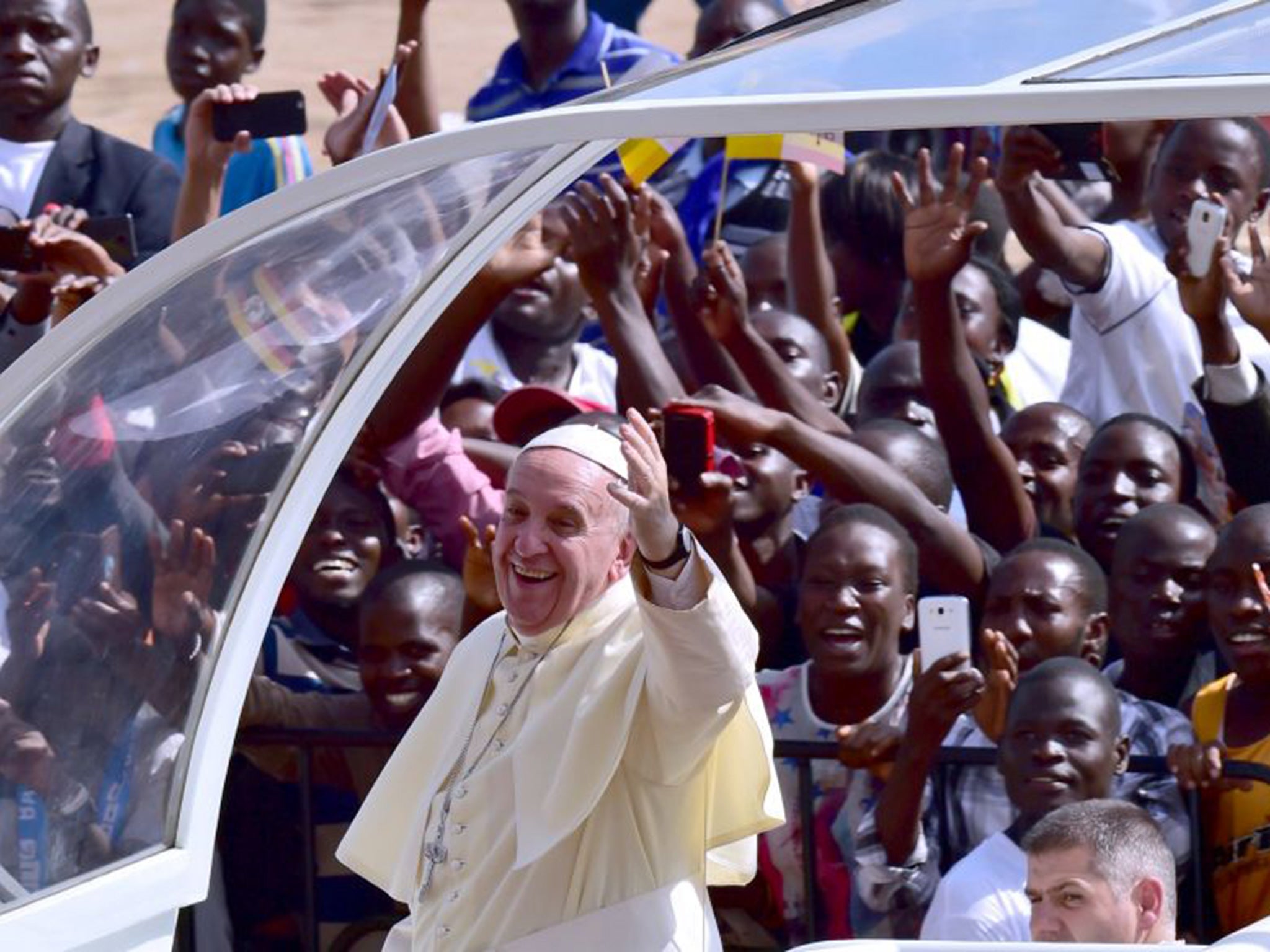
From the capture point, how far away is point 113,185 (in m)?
7.34

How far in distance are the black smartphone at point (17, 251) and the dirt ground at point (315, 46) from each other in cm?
744

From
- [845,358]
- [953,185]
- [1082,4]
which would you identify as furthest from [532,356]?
[1082,4]

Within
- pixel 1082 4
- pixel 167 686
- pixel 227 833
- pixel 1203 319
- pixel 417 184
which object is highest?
pixel 1082 4

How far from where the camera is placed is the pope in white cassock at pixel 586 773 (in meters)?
4.20

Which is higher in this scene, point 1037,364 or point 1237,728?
point 1237,728

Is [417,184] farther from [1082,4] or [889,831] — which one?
[889,831]

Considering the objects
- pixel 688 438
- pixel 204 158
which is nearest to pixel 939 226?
pixel 204 158

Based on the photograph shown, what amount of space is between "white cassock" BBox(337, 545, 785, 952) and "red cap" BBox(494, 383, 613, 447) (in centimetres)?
226

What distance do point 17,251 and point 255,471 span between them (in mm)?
3077

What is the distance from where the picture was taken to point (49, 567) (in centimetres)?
349

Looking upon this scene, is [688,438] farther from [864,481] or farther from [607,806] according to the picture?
[864,481]

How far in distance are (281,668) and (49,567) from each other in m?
2.68

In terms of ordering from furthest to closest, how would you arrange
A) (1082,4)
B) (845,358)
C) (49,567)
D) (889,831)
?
(845,358) → (889,831) → (49,567) → (1082,4)

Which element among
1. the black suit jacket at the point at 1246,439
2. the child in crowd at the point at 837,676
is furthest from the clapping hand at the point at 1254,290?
the child in crowd at the point at 837,676
